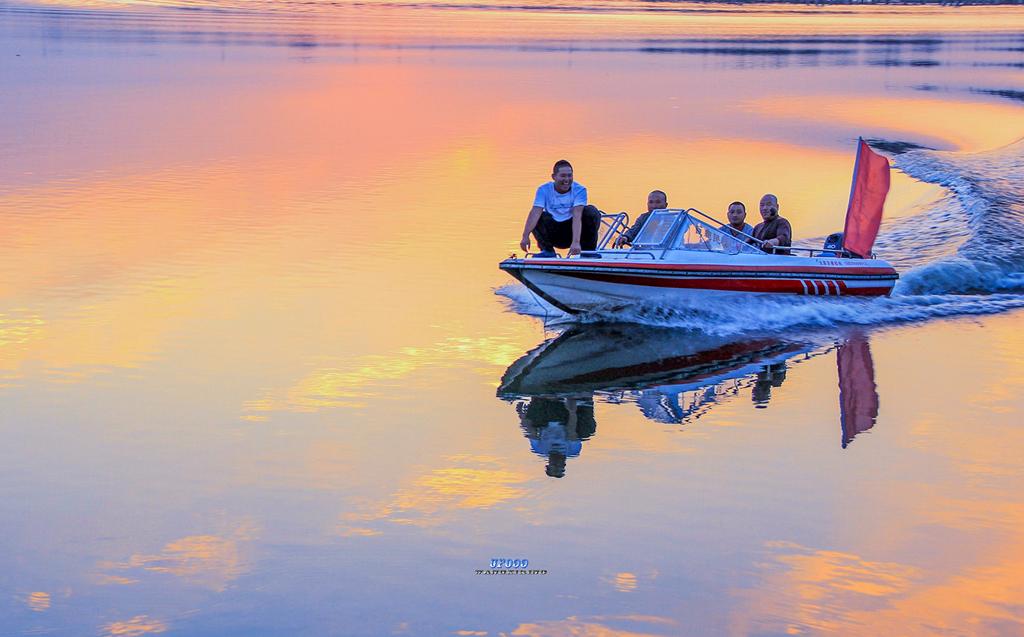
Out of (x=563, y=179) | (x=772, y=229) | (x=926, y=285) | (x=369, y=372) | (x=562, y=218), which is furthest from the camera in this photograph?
(x=926, y=285)

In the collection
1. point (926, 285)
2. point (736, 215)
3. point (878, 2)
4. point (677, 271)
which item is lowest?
point (926, 285)

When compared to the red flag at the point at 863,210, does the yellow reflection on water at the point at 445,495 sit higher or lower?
lower

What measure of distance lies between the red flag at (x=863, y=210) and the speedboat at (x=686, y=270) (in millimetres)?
55

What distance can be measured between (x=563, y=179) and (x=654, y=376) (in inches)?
115

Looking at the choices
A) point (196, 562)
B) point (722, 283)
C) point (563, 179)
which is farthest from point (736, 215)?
point (196, 562)

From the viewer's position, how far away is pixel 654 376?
14.9m

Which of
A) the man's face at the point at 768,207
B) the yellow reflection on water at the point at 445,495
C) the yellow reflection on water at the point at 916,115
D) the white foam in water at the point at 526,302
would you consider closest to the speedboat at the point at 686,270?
the man's face at the point at 768,207

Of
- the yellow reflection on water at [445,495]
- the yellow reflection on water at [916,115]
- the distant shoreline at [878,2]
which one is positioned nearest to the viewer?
the yellow reflection on water at [445,495]

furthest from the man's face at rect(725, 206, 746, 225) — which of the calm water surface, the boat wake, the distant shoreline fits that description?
the distant shoreline

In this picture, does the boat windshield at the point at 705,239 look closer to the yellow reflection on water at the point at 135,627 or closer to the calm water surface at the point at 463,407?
the calm water surface at the point at 463,407

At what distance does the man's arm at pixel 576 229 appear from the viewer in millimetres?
16609

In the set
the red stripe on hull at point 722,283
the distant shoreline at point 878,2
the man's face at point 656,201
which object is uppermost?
the distant shoreline at point 878,2

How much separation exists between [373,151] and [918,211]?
12110 mm

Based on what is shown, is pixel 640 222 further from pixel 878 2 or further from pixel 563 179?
pixel 878 2
